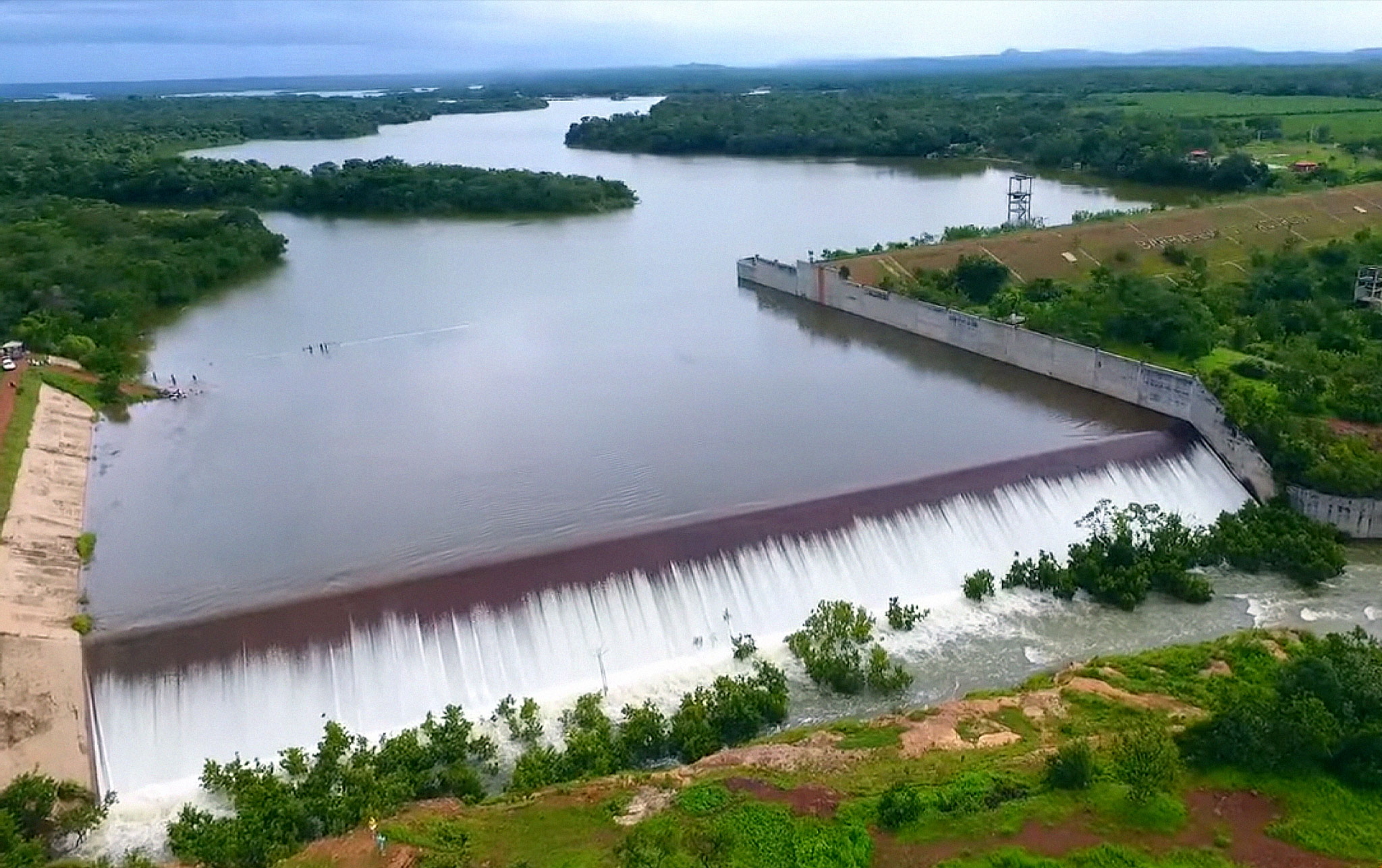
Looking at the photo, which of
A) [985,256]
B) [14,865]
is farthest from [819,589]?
[985,256]

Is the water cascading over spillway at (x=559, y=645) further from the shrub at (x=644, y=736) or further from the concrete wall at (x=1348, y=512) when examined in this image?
the concrete wall at (x=1348, y=512)

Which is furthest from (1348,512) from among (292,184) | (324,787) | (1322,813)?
Answer: (292,184)

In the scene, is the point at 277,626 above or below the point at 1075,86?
below

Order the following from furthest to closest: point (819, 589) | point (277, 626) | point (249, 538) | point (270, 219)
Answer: point (270, 219) < point (249, 538) < point (819, 589) < point (277, 626)

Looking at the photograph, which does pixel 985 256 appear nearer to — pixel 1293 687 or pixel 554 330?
pixel 554 330

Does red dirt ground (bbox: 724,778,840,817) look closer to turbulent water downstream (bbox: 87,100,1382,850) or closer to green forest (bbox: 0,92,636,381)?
turbulent water downstream (bbox: 87,100,1382,850)

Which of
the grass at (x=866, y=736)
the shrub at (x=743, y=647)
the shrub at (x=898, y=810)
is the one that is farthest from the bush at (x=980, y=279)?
the shrub at (x=898, y=810)

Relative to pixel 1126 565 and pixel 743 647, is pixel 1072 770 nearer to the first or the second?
pixel 743 647
